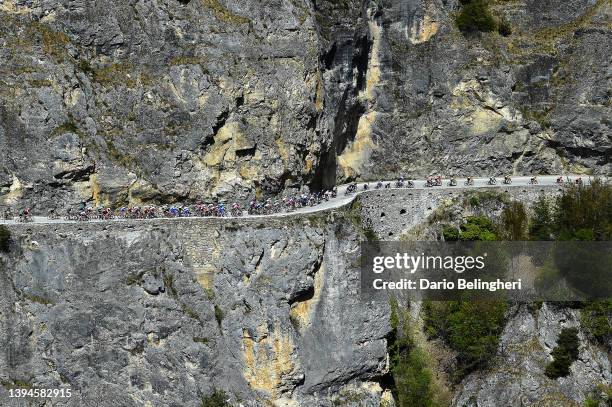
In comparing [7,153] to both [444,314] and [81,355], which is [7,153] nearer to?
[81,355]

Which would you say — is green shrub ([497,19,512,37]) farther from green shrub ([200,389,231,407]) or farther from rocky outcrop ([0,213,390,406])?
green shrub ([200,389,231,407])

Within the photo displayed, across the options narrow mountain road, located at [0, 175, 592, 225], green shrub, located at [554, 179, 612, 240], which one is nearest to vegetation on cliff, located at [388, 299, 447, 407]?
narrow mountain road, located at [0, 175, 592, 225]

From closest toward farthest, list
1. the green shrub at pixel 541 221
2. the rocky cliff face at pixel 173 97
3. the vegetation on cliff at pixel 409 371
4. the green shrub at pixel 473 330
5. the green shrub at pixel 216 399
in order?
the green shrub at pixel 216 399
the rocky cliff face at pixel 173 97
the vegetation on cliff at pixel 409 371
the green shrub at pixel 473 330
the green shrub at pixel 541 221

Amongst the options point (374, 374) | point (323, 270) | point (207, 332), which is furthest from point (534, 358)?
point (207, 332)

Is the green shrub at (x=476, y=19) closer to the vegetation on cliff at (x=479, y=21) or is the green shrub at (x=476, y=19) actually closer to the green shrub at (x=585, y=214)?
the vegetation on cliff at (x=479, y=21)

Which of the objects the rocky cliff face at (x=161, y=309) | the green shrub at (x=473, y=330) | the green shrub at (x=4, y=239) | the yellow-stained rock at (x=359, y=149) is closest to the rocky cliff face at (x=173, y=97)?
the yellow-stained rock at (x=359, y=149)

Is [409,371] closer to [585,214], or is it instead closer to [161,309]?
[585,214]

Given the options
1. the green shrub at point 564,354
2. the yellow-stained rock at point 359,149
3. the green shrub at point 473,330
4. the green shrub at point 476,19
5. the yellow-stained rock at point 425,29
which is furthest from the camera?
the yellow-stained rock at point 359,149
